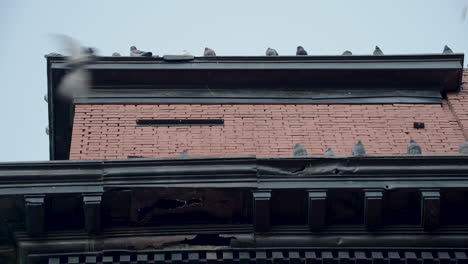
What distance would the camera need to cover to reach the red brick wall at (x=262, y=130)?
16.9m

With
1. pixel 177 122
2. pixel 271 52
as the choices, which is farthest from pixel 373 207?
pixel 271 52

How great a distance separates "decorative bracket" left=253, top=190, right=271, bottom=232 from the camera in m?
14.5

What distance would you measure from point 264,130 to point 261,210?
3026 millimetres

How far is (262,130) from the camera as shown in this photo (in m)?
17.3

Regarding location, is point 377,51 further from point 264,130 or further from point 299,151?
point 299,151

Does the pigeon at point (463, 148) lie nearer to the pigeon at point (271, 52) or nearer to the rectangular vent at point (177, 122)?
the rectangular vent at point (177, 122)

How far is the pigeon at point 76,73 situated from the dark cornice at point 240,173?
3825mm

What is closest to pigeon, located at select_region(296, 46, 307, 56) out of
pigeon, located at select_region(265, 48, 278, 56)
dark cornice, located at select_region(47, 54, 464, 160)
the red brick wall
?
dark cornice, located at select_region(47, 54, 464, 160)

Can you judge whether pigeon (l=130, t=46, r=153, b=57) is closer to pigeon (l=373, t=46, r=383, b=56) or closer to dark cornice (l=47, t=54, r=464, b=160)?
dark cornice (l=47, t=54, r=464, b=160)

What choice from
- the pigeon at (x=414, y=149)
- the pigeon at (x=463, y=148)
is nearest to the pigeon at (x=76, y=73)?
the pigeon at (x=414, y=149)

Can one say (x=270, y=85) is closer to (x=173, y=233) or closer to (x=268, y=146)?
(x=268, y=146)

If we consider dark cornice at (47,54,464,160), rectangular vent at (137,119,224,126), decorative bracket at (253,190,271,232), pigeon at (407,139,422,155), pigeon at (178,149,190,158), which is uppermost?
dark cornice at (47,54,464,160)

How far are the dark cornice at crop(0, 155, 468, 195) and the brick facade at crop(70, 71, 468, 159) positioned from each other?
193cm

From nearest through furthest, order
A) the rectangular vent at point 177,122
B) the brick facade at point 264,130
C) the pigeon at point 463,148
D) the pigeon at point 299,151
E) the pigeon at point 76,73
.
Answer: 1. the pigeon at point 299,151
2. the pigeon at point 463,148
3. the brick facade at point 264,130
4. the rectangular vent at point 177,122
5. the pigeon at point 76,73
